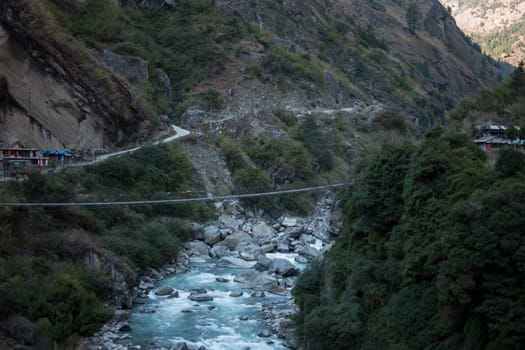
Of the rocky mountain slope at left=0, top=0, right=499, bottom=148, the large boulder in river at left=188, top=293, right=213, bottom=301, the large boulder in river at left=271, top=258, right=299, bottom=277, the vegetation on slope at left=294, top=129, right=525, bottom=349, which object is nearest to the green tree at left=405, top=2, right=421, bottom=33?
the rocky mountain slope at left=0, top=0, right=499, bottom=148

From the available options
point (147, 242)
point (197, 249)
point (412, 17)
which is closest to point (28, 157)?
point (147, 242)

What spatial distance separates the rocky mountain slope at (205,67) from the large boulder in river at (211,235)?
23.7ft

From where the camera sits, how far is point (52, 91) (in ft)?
82.8

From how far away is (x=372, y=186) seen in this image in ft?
49.9

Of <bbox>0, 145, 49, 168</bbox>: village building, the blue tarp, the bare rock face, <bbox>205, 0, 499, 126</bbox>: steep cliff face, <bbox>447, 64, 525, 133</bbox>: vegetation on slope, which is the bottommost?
<bbox>0, 145, 49, 168</bbox>: village building

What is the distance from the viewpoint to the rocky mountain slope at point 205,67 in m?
25.0

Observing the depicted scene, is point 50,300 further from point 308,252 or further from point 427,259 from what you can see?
point 308,252

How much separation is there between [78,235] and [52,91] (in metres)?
10.00

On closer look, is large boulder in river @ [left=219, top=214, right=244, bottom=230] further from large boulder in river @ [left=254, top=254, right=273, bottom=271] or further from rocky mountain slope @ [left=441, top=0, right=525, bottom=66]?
rocky mountain slope @ [left=441, top=0, right=525, bottom=66]

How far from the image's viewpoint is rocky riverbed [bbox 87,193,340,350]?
47.8 feet

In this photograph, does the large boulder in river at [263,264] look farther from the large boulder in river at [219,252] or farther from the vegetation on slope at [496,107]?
the vegetation on slope at [496,107]

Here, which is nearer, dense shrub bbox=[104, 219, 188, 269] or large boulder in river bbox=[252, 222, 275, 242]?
dense shrub bbox=[104, 219, 188, 269]

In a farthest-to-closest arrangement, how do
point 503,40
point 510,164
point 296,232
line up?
point 503,40 → point 296,232 → point 510,164

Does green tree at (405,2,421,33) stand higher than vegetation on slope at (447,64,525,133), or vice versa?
green tree at (405,2,421,33)
